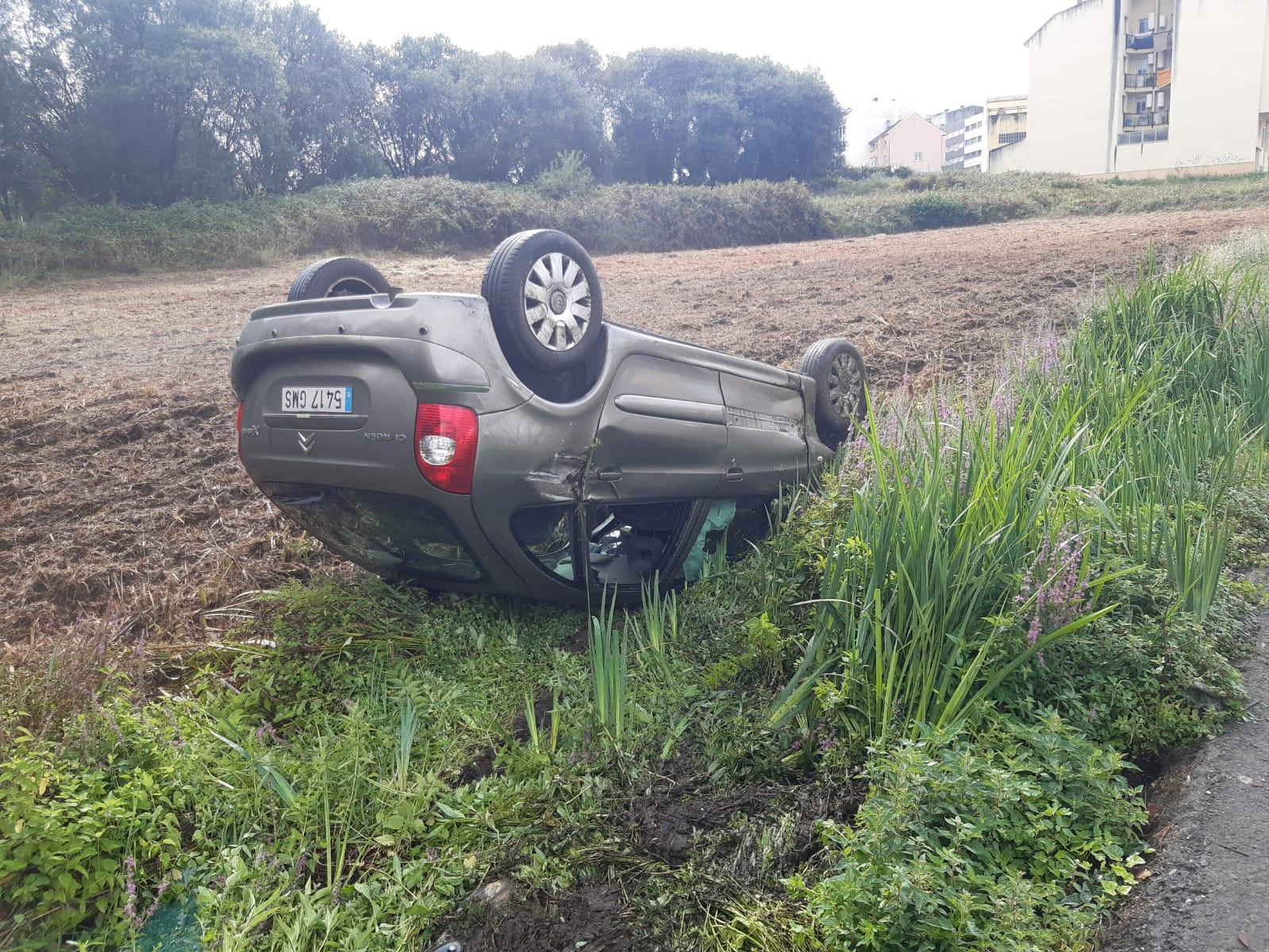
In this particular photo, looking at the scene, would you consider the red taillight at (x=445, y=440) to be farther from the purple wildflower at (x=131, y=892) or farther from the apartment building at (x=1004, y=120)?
the apartment building at (x=1004, y=120)

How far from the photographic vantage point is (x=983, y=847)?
88.9 inches

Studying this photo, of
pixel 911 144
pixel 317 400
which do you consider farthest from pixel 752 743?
pixel 911 144

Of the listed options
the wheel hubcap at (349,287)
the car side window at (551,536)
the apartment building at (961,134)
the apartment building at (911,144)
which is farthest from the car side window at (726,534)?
the apartment building at (961,134)

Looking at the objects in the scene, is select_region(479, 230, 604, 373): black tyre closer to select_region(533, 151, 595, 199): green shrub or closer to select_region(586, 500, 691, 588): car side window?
select_region(586, 500, 691, 588): car side window

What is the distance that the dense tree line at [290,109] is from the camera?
19.8 metres

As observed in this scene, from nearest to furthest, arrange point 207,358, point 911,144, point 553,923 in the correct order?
point 553,923 < point 207,358 < point 911,144

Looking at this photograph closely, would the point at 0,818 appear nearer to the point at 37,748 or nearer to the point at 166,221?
the point at 37,748

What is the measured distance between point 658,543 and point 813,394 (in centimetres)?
152

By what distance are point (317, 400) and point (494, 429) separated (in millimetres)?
713

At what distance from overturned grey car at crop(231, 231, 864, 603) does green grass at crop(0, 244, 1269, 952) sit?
0.44 metres

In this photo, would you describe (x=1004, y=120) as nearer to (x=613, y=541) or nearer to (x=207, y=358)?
(x=207, y=358)

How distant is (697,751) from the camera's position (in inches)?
118

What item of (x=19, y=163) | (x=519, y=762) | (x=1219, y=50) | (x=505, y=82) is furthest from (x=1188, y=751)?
(x=1219, y=50)

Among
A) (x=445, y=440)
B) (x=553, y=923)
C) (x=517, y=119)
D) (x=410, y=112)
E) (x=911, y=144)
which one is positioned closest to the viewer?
(x=553, y=923)
